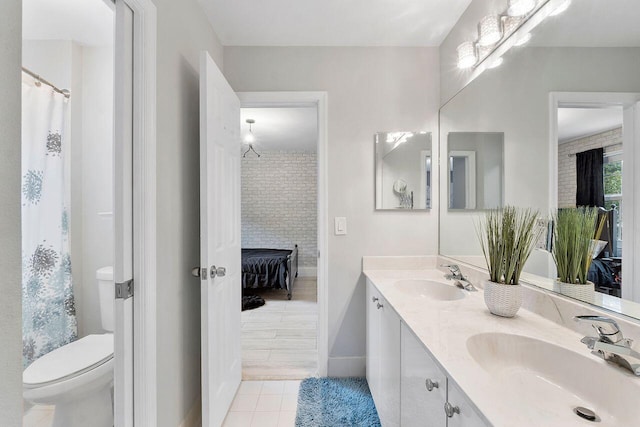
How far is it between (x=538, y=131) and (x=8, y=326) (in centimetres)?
181

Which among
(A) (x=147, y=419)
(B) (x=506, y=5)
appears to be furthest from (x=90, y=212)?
(B) (x=506, y=5)

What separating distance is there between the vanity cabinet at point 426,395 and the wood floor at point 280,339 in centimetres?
117

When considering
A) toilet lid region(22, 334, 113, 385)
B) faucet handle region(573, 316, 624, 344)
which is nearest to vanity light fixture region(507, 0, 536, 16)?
faucet handle region(573, 316, 624, 344)

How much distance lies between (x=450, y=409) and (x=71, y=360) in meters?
1.45

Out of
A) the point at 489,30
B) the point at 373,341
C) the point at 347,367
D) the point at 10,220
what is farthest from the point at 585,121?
the point at 347,367

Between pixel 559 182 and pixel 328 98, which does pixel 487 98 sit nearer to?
pixel 559 182

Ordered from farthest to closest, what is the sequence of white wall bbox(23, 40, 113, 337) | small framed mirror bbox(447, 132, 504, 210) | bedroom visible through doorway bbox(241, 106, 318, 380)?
1. bedroom visible through doorway bbox(241, 106, 318, 380)
2. small framed mirror bbox(447, 132, 504, 210)
3. white wall bbox(23, 40, 113, 337)

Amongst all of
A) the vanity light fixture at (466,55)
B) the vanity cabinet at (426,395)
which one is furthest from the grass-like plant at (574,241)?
the vanity light fixture at (466,55)

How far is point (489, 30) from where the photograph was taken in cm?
151

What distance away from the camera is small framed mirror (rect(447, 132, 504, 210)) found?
1.52m

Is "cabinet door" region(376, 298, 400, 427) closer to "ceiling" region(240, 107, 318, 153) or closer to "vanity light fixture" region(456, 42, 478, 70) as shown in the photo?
"vanity light fixture" region(456, 42, 478, 70)

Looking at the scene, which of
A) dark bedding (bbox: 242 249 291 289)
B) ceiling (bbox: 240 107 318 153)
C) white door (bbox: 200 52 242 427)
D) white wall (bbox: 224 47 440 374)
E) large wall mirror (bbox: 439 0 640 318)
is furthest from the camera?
dark bedding (bbox: 242 249 291 289)

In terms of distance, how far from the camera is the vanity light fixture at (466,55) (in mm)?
1663

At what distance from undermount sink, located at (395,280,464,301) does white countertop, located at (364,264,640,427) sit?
0.61ft
